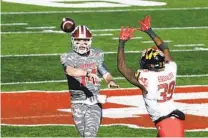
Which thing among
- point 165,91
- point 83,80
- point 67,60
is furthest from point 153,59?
point 67,60

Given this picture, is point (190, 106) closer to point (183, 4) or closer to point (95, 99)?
point (95, 99)

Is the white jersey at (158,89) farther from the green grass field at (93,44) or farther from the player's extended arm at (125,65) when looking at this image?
the green grass field at (93,44)

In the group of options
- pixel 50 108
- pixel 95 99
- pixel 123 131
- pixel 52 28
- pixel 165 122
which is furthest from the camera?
pixel 52 28

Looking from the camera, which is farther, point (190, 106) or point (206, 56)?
point (206, 56)

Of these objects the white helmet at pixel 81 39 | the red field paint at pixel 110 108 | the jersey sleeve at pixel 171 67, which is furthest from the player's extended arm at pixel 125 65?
the red field paint at pixel 110 108

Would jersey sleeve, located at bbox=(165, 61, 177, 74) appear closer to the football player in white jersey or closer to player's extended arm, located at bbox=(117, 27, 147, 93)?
the football player in white jersey

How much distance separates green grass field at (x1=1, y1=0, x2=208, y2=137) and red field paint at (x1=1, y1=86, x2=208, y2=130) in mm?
590

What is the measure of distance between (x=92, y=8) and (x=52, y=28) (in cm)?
398

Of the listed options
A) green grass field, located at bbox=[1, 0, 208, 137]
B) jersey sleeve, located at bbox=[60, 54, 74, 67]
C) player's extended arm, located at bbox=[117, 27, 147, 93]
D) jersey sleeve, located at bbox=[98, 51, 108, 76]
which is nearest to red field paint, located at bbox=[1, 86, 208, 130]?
green grass field, located at bbox=[1, 0, 208, 137]

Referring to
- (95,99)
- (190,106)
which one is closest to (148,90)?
(95,99)

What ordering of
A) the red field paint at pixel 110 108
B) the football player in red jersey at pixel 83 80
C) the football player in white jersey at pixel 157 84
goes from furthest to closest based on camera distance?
the red field paint at pixel 110 108 → the football player in red jersey at pixel 83 80 → the football player in white jersey at pixel 157 84

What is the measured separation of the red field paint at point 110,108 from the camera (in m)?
19.0

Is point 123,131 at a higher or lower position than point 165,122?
lower

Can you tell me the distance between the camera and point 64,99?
69.3ft
